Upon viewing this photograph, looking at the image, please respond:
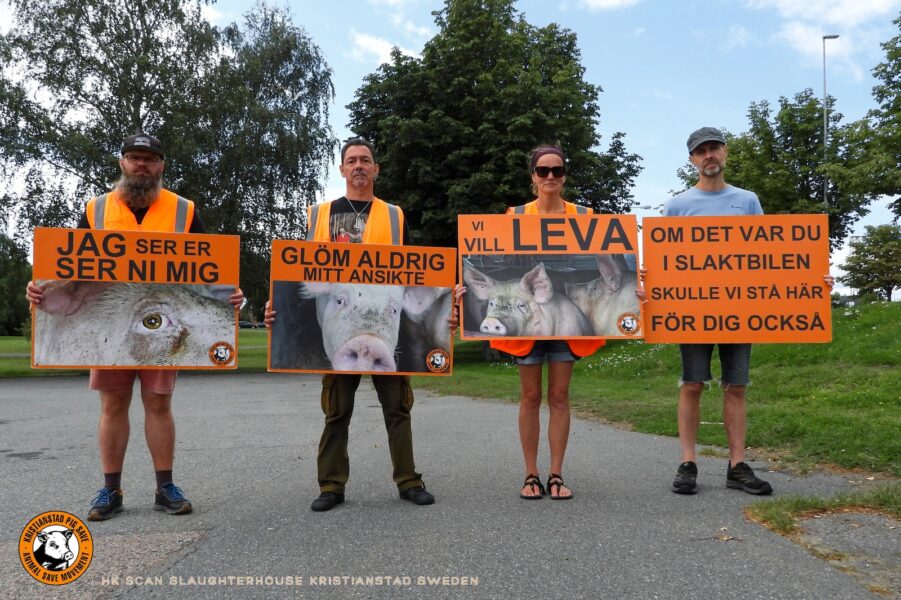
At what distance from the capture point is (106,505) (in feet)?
12.5

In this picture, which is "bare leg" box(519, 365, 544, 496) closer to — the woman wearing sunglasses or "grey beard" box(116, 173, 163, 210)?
the woman wearing sunglasses

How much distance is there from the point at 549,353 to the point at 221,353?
2.06 m

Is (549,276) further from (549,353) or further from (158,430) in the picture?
(158,430)

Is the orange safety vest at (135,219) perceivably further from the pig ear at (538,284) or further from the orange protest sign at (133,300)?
the pig ear at (538,284)

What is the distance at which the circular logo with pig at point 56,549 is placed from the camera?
9.36 ft

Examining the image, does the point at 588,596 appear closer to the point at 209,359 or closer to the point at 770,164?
Result: the point at 209,359

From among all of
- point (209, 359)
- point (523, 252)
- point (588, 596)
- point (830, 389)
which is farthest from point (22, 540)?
point (830, 389)

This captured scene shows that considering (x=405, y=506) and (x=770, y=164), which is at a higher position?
(x=770, y=164)

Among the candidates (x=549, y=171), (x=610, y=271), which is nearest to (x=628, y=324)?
(x=610, y=271)

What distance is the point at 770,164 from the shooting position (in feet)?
93.7

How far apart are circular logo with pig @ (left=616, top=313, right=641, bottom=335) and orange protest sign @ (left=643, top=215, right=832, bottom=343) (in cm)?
23

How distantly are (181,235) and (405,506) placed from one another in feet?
7.03

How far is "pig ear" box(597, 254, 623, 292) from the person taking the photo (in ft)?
14.0

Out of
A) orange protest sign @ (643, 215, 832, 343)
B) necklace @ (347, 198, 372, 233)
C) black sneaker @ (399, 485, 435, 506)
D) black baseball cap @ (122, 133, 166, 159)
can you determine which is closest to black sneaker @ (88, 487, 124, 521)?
black sneaker @ (399, 485, 435, 506)
